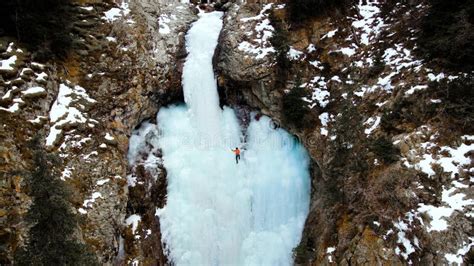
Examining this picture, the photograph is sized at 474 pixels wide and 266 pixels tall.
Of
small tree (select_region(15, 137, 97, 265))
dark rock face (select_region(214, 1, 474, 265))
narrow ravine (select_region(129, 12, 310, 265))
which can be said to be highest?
small tree (select_region(15, 137, 97, 265))

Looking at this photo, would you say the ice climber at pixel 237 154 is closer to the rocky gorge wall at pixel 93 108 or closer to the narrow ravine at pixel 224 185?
the narrow ravine at pixel 224 185

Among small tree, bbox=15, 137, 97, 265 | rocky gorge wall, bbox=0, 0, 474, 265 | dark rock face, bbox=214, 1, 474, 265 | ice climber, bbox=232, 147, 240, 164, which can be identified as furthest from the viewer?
ice climber, bbox=232, 147, 240, 164

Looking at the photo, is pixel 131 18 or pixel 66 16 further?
pixel 131 18

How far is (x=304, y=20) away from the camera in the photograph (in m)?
19.1

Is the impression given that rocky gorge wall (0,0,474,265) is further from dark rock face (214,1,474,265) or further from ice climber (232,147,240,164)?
ice climber (232,147,240,164)

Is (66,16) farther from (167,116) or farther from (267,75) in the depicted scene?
(267,75)

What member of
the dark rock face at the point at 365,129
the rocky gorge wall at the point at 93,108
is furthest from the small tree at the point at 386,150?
the rocky gorge wall at the point at 93,108

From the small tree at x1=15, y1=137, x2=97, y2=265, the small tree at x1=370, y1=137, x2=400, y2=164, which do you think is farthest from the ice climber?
the small tree at x1=15, y1=137, x2=97, y2=265

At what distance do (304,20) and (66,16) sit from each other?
11427 millimetres

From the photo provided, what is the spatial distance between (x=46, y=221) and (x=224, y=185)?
963 cm

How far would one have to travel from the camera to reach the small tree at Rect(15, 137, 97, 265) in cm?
813

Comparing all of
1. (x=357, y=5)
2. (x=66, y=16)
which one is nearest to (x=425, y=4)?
(x=357, y=5)

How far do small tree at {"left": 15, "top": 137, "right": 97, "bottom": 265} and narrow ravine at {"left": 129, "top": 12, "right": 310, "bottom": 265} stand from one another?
7.75m

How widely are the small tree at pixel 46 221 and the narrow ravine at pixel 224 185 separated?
775 centimetres
